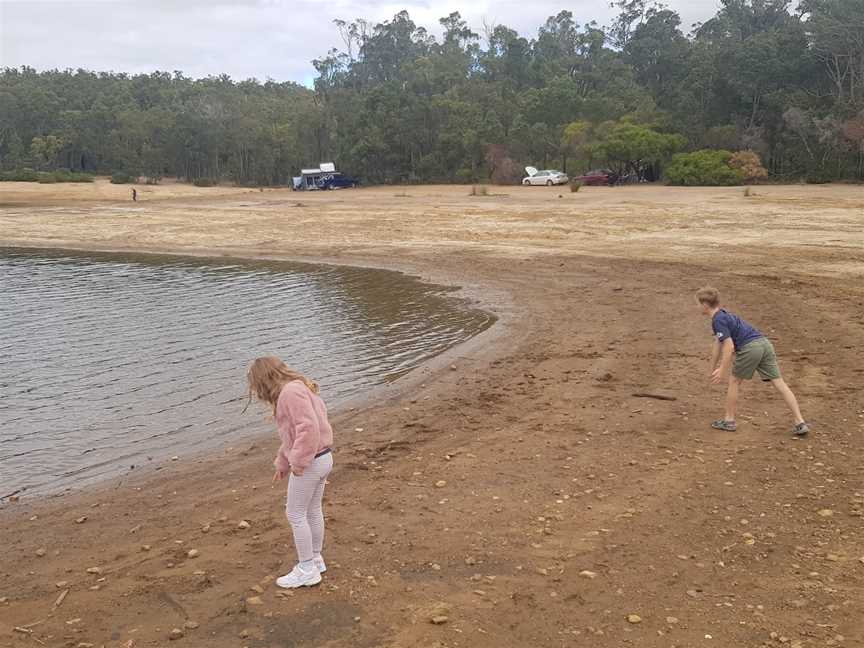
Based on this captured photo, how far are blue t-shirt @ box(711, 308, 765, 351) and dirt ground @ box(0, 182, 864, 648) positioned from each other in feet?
2.80

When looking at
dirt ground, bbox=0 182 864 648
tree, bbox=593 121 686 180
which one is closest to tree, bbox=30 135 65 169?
tree, bbox=593 121 686 180

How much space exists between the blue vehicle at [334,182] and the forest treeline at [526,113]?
→ 2.16 metres

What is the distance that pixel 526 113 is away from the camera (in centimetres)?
6400

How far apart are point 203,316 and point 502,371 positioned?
284 inches

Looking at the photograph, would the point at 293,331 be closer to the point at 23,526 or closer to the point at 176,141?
the point at 23,526

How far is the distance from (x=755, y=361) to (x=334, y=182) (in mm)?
58332

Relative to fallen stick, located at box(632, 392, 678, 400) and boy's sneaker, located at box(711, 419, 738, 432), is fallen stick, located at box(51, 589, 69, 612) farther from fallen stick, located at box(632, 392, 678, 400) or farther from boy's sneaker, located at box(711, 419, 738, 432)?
fallen stick, located at box(632, 392, 678, 400)

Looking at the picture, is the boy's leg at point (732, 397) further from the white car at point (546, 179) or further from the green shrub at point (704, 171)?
the white car at point (546, 179)

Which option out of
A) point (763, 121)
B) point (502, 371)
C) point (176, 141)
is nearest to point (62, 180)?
point (176, 141)

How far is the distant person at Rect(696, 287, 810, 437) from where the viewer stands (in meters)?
7.45

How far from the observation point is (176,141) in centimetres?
7800

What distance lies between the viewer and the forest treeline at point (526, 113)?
50250mm

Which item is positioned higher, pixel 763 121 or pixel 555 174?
pixel 763 121

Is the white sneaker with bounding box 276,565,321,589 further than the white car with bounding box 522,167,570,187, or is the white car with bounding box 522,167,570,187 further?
the white car with bounding box 522,167,570,187
